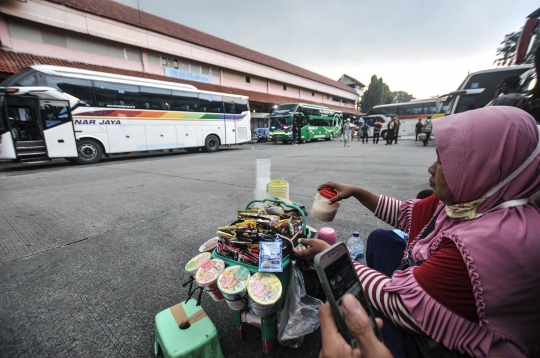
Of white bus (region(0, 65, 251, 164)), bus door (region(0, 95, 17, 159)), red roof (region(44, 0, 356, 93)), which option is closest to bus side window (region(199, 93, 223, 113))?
white bus (region(0, 65, 251, 164))

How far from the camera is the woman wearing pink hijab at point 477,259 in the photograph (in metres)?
0.71

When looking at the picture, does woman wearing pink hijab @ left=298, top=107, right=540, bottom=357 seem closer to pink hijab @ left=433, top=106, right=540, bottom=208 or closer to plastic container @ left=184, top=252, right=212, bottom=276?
pink hijab @ left=433, top=106, right=540, bottom=208

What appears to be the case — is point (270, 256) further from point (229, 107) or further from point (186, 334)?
point (229, 107)

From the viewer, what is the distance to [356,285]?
2.66ft

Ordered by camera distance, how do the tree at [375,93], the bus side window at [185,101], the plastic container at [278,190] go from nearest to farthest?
the plastic container at [278,190], the bus side window at [185,101], the tree at [375,93]

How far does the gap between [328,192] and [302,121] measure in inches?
744

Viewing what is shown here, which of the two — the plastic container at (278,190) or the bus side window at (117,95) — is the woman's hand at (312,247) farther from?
the bus side window at (117,95)

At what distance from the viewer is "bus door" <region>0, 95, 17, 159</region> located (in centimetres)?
776

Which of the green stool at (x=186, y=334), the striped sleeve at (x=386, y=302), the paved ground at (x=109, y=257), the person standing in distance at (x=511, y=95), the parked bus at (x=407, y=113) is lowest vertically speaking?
the paved ground at (x=109, y=257)

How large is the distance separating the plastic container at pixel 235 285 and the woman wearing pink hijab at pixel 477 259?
1.99ft

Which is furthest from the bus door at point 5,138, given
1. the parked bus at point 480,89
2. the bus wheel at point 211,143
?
the parked bus at point 480,89

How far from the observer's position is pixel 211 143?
1432cm

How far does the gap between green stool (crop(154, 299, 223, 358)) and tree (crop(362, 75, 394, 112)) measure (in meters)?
53.7

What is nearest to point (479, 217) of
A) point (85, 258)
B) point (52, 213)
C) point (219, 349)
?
point (219, 349)
